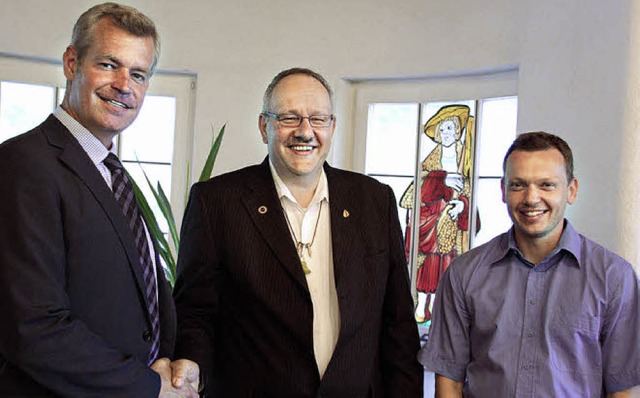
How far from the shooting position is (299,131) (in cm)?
202

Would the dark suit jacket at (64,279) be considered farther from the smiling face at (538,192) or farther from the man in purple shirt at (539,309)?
the smiling face at (538,192)

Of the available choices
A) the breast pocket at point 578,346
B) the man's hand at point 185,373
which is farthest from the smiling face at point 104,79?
the breast pocket at point 578,346

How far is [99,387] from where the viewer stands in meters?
1.49

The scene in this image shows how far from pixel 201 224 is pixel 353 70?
2.28m

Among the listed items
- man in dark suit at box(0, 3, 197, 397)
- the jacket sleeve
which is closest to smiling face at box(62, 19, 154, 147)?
man in dark suit at box(0, 3, 197, 397)

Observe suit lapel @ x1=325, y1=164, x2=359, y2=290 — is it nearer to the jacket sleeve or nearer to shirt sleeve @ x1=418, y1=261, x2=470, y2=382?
shirt sleeve @ x1=418, y1=261, x2=470, y2=382

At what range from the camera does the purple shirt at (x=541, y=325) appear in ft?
6.46

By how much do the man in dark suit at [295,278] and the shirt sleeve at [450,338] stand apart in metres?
0.06

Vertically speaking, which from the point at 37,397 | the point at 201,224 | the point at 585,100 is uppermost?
the point at 585,100

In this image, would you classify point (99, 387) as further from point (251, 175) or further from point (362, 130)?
point (362, 130)

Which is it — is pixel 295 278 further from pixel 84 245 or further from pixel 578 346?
pixel 578 346

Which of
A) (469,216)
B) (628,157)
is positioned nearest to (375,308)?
(628,157)

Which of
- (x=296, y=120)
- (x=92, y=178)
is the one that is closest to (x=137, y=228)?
(x=92, y=178)

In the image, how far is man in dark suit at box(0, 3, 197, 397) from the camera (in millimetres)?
1407
